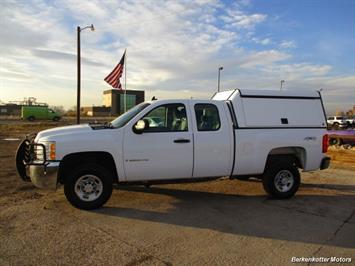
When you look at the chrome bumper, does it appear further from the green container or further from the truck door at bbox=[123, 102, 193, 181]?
the green container

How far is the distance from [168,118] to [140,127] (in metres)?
0.66

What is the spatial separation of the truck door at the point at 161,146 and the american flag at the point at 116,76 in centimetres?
1562

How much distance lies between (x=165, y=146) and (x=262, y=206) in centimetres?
220

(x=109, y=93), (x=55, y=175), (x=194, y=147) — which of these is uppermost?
(x=109, y=93)

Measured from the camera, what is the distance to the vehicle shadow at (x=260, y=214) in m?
5.11

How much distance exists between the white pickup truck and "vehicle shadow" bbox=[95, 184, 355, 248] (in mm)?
515

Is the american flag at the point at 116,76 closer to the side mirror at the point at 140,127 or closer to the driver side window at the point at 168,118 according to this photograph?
the driver side window at the point at 168,118

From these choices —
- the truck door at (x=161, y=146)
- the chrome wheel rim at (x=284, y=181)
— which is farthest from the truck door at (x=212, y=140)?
the chrome wheel rim at (x=284, y=181)

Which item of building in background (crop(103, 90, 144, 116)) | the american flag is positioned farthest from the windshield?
building in background (crop(103, 90, 144, 116))

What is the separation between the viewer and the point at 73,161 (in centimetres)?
604

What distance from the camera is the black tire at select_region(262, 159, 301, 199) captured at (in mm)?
6961

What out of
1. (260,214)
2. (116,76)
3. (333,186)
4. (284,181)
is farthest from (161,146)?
(116,76)

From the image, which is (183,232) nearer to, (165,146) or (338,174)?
(165,146)

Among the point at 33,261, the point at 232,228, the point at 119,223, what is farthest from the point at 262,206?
the point at 33,261
